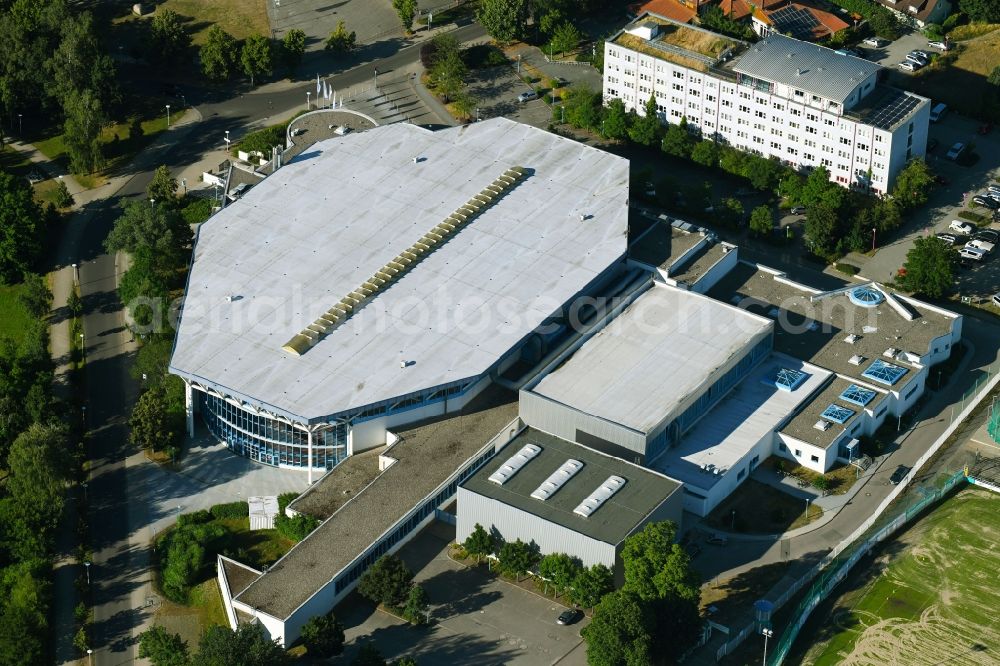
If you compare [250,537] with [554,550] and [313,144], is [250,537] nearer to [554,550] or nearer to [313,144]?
[554,550]

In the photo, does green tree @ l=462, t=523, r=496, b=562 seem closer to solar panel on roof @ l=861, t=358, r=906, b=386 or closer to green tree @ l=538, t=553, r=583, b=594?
green tree @ l=538, t=553, r=583, b=594

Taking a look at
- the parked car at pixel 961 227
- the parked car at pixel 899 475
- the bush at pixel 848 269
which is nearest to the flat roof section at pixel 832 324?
the bush at pixel 848 269

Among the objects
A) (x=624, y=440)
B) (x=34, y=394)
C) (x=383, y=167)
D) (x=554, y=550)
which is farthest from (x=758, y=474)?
(x=34, y=394)

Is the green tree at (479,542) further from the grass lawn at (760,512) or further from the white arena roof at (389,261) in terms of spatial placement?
the grass lawn at (760,512)

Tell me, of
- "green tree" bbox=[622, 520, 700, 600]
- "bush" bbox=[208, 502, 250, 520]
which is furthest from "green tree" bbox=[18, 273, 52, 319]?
"green tree" bbox=[622, 520, 700, 600]

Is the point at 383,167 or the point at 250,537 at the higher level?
the point at 383,167

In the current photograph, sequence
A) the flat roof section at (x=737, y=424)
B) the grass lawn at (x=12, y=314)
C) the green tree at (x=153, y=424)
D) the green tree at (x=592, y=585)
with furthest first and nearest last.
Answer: the grass lawn at (x=12, y=314), the green tree at (x=153, y=424), the flat roof section at (x=737, y=424), the green tree at (x=592, y=585)

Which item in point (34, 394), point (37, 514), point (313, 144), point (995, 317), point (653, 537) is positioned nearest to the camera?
point (653, 537)
